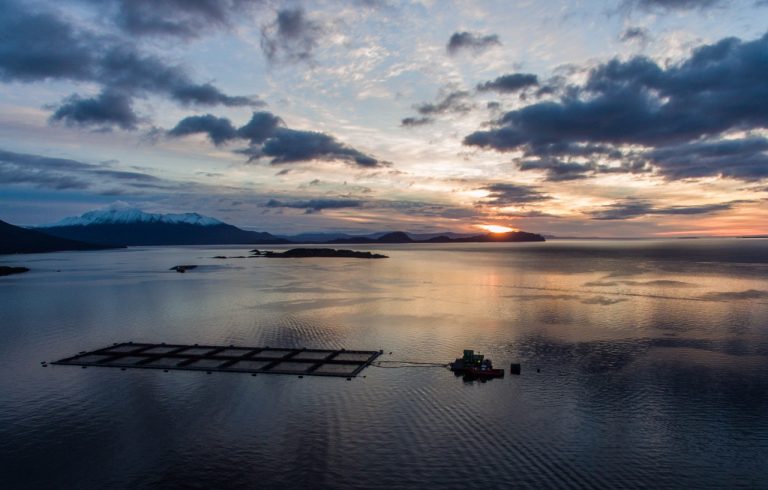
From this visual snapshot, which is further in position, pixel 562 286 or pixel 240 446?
pixel 562 286

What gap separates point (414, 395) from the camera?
1448 inches

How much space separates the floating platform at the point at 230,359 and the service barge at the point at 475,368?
368 inches

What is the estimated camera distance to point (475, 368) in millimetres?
41594

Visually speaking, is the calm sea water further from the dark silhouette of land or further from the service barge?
the dark silhouette of land

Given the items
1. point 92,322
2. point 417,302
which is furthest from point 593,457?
point 92,322

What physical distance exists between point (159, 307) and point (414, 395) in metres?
62.7

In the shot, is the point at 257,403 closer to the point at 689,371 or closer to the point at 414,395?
the point at 414,395

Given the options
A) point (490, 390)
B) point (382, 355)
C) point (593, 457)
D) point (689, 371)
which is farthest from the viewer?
point (382, 355)

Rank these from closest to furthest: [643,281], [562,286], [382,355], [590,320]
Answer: [382,355] → [590,320] → [562,286] → [643,281]

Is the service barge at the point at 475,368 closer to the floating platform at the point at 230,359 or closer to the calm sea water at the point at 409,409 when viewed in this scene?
the calm sea water at the point at 409,409

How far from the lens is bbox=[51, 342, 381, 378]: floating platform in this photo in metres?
43.8

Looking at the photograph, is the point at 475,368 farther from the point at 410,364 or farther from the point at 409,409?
the point at 409,409

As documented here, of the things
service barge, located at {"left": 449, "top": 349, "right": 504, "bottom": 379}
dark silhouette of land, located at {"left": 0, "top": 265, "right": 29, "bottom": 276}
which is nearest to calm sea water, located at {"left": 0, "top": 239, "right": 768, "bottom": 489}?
service barge, located at {"left": 449, "top": 349, "right": 504, "bottom": 379}

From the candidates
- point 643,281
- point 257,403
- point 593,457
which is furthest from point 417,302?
point 643,281
